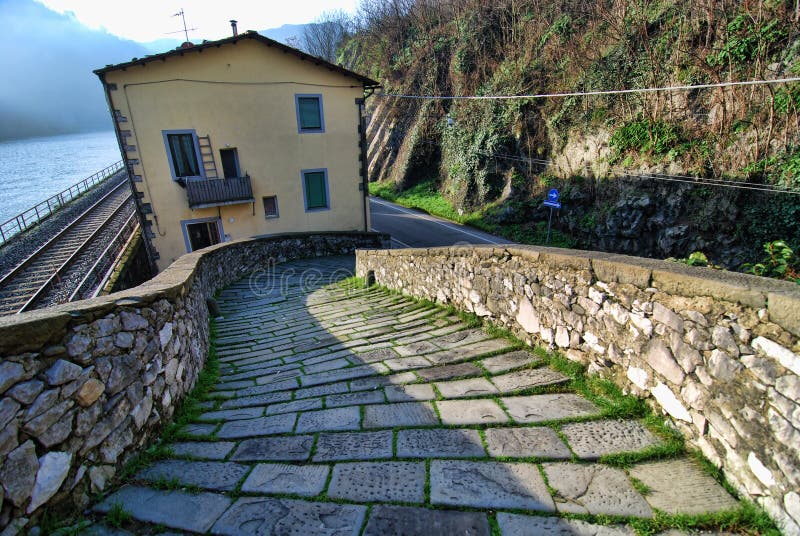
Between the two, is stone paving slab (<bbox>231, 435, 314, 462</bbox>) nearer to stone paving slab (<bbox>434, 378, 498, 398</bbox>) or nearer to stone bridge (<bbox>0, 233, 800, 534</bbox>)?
stone bridge (<bbox>0, 233, 800, 534</bbox>)

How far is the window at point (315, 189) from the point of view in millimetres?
15250

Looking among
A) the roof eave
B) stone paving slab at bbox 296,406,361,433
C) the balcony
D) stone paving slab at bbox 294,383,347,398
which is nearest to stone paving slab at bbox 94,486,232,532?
stone paving slab at bbox 296,406,361,433

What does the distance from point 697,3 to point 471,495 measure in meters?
16.9

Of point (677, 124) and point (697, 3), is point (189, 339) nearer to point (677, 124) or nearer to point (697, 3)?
point (677, 124)

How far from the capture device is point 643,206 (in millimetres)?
13531

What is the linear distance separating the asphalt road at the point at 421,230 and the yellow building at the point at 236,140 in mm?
4087

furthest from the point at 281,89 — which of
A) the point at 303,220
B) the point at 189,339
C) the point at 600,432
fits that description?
the point at 600,432

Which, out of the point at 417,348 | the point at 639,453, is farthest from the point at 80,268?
the point at 639,453

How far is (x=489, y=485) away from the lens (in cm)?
219

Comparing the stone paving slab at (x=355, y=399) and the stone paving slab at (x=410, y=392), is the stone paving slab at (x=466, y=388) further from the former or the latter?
the stone paving slab at (x=355, y=399)

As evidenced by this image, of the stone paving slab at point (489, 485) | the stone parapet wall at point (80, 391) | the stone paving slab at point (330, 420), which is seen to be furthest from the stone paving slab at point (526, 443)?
the stone parapet wall at point (80, 391)

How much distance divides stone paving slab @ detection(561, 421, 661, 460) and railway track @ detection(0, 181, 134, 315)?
14.6 meters

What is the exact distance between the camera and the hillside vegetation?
35.2ft

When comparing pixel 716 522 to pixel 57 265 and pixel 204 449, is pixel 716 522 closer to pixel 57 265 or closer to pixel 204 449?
pixel 204 449
